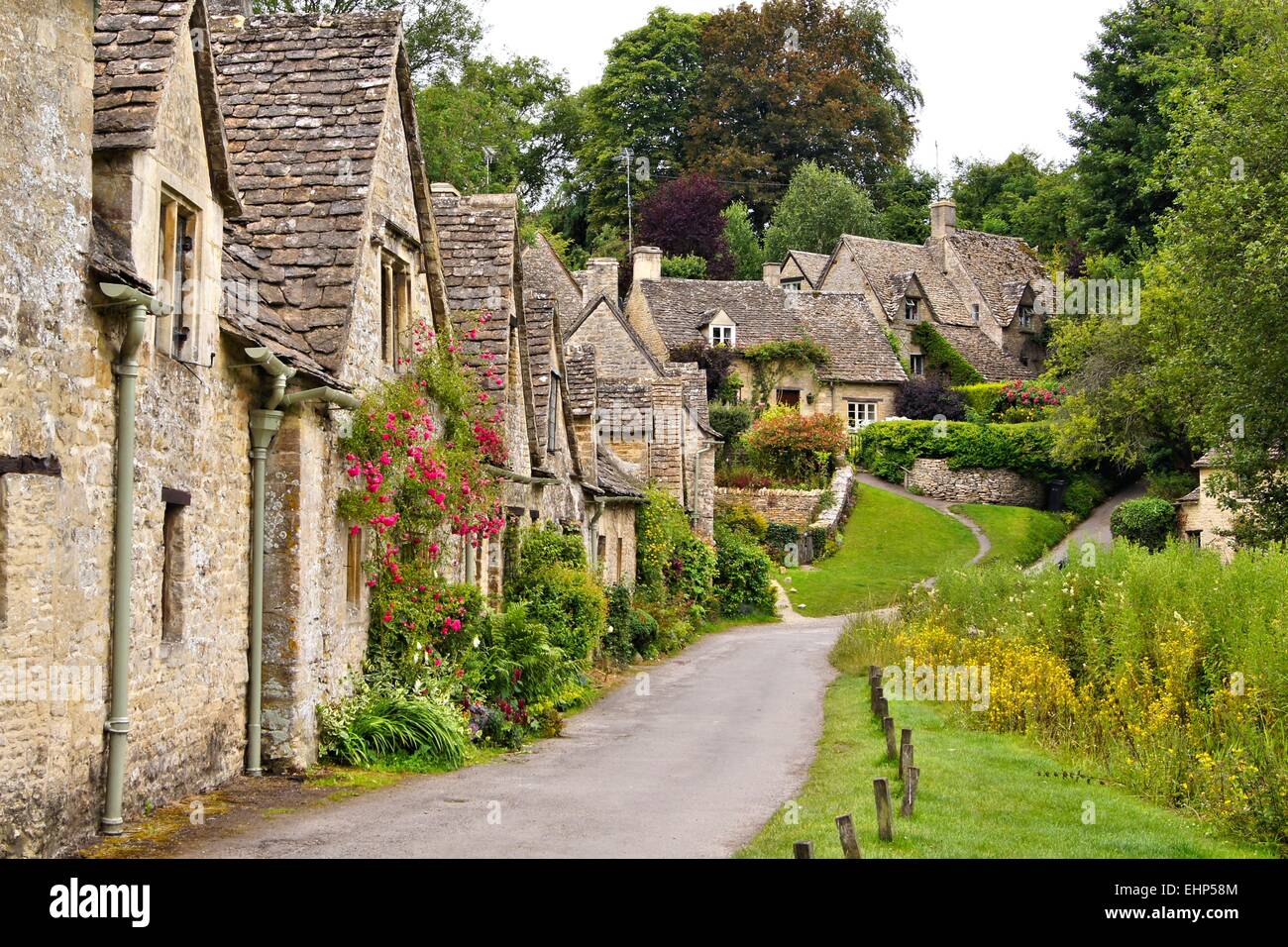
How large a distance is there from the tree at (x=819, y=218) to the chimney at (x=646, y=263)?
16.6m

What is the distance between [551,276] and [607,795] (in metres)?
49.1

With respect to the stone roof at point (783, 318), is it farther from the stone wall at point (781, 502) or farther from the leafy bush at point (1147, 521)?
the leafy bush at point (1147, 521)

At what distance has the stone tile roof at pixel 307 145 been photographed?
15906 millimetres

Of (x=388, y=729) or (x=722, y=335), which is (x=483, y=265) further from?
(x=722, y=335)

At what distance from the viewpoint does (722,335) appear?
6756 cm

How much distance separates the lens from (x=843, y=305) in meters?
71.8

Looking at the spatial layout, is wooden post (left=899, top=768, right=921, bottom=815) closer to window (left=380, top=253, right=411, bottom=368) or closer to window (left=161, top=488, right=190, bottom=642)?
window (left=161, top=488, right=190, bottom=642)

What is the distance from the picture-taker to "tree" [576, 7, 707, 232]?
88375 millimetres

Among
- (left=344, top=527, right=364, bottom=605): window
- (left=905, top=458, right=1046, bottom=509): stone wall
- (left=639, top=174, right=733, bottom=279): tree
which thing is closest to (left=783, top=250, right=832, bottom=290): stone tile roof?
(left=639, top=174, right=733, bottom=279): tree

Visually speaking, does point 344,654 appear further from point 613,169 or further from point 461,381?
point 613,169

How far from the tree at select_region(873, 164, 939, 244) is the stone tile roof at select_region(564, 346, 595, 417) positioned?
53.0m
